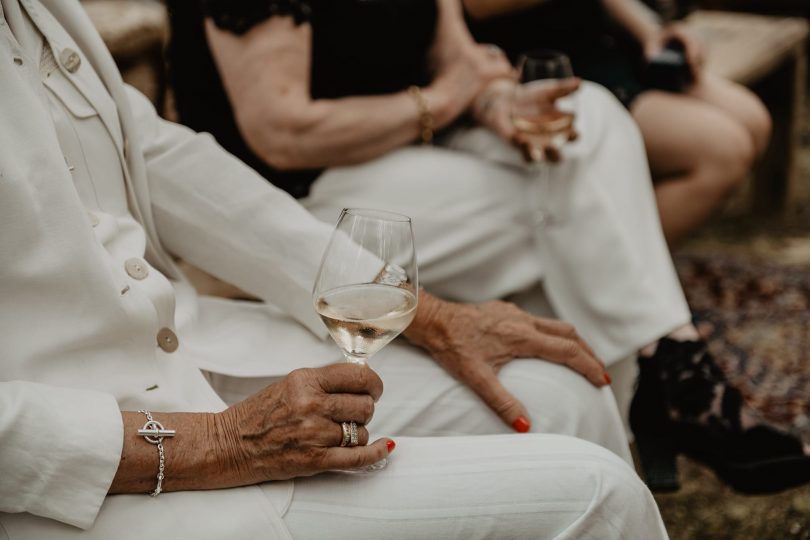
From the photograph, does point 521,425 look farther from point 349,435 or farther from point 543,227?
point 543,227

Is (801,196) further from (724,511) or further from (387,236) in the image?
(387,236)

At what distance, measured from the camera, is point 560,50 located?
2.60 meters

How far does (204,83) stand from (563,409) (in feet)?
2.97

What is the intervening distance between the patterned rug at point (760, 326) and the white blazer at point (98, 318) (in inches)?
50.2

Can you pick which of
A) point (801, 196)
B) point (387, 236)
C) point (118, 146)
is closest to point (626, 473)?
point (387, 236)

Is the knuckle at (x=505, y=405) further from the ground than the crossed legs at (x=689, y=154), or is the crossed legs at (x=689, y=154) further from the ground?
the knuckle at (x=505, y=405)

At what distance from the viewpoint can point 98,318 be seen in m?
1.00

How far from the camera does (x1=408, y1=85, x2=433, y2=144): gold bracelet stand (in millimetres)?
1744

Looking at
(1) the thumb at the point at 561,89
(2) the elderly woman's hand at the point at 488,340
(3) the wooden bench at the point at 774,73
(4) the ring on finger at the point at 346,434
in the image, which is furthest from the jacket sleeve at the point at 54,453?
(3) the wooden bench at the point at 774,73

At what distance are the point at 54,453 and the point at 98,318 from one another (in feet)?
0.57

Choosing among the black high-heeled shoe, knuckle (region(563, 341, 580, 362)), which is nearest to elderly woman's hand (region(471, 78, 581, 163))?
the black high-heeled shoe

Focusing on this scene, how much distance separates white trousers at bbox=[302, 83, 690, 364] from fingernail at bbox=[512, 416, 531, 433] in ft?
1.56

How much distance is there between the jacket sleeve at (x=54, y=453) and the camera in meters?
0.87

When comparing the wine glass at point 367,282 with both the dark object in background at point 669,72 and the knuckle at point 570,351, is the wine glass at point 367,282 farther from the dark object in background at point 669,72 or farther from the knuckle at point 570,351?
the dark object in background at point 669,72
